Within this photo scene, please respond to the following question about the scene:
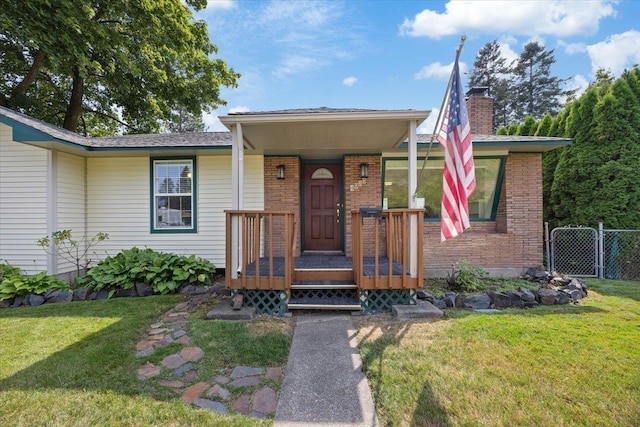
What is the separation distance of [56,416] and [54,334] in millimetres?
1875

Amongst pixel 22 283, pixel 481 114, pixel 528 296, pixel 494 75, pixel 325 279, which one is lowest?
pixel 528 296

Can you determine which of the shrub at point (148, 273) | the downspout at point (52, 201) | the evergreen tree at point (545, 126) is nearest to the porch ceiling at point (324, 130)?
the shrub at point (148, 273)

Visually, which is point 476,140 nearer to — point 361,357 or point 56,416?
point 361,357

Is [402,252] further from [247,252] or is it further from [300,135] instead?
[300,135]

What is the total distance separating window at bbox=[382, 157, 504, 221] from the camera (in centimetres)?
668

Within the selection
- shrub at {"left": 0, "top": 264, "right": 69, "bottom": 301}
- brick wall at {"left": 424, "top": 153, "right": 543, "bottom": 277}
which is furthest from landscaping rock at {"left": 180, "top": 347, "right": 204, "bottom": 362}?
brick wall at {"left": 424, "top": 153, "right": 543, "bottom": 277}

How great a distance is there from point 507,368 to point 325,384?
1.62m

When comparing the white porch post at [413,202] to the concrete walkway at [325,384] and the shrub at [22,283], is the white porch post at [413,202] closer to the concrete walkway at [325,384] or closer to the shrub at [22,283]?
the concrete walkway at [325,384]

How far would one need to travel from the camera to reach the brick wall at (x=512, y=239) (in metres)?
6.49

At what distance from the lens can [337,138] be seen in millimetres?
5371

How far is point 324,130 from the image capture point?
16.1 ft

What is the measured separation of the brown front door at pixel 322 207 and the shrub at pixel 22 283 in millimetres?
4584

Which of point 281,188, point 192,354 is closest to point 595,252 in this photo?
point 281,188

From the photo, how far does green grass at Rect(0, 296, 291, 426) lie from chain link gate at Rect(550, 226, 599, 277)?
262 inches
